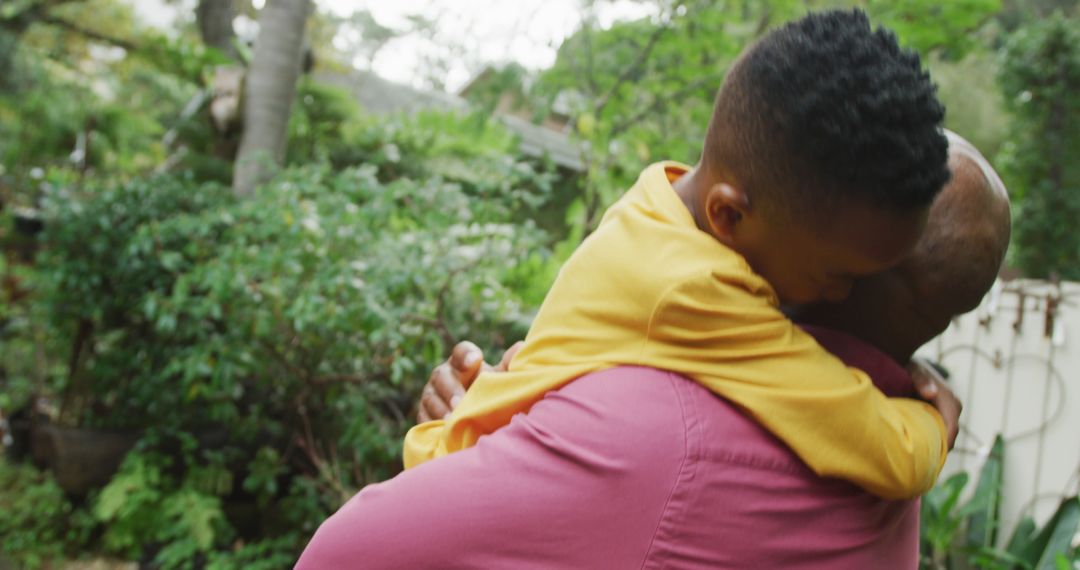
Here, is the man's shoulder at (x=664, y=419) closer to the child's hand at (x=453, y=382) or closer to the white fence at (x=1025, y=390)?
the child's hand at (x=453, y=382)

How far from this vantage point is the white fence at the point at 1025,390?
167 inches

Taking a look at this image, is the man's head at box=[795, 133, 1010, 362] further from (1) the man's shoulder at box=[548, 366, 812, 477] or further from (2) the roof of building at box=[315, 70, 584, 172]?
(2) the roof of building at box=[315, 70, 584, 172]

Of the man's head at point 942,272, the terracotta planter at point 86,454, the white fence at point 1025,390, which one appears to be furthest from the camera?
the terracotta planter at point 86,454

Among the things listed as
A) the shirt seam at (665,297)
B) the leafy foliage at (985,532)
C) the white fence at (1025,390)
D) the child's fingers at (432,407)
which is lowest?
the leafy foliage at (985,532)

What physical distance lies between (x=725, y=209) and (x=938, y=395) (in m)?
0.44

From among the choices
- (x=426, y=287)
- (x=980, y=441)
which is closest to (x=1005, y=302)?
(x=980, y=441)

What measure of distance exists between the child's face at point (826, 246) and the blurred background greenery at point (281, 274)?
2.82 metres

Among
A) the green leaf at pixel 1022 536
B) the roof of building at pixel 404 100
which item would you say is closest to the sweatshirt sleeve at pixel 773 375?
the green leaf at pixel 1022 536

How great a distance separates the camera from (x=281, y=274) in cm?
414

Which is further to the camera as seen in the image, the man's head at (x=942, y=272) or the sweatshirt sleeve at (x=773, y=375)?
the man's head at (x=942, y=272)

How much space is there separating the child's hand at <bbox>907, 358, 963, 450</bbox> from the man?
0.69 feet

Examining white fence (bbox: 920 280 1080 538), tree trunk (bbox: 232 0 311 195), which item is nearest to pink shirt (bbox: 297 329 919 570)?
white fence (bbox: 920 280 1080 538)

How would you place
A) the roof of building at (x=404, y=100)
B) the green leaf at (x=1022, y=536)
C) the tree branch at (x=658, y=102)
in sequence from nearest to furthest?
the green leaf at (x=1022, y=536) < the tree branch at (x=658, y=102) < the roof of building at (x=404, y=100)

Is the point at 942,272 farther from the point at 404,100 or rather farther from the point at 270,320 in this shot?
the point at 404,100
